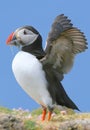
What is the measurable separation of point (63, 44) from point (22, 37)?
1.00 metres

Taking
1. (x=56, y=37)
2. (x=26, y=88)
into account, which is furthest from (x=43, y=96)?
(x=56, y=37)

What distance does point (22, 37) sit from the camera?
46.2 ft

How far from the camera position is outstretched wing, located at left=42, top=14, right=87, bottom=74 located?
13.8 m

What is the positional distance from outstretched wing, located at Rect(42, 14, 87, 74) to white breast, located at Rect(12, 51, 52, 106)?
332mm

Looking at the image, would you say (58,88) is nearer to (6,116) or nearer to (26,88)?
(26,88)

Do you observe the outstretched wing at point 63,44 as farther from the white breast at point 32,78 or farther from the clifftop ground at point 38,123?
the clifftop ground at point 38,123

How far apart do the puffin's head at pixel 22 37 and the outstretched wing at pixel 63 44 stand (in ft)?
1.54

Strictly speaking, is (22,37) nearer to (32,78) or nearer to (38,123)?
(32,78)

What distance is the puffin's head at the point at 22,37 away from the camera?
46.2 ft

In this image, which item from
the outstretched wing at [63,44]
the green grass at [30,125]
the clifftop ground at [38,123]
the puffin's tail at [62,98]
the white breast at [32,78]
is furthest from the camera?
the puffin's tail at [62,98]

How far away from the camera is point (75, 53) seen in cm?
1434

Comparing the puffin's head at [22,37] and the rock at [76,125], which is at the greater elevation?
the puffin's head at [22,37]

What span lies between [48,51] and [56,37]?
370mm

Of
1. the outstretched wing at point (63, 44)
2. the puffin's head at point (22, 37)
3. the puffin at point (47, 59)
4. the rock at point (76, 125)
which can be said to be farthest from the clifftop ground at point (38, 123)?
the puffin's head at point (22, 37)
